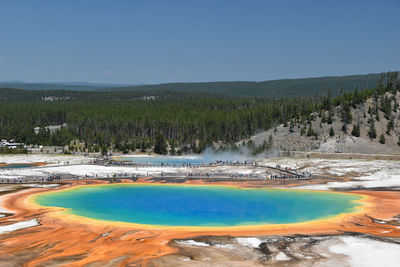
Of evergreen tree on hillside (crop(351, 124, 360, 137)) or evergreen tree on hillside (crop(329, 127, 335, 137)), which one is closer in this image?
evergreen tree on hillside (crop(351, 124, 360, 137))

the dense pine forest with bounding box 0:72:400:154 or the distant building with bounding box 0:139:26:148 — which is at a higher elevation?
the dense pine forest with bounding box 0:72:400:154

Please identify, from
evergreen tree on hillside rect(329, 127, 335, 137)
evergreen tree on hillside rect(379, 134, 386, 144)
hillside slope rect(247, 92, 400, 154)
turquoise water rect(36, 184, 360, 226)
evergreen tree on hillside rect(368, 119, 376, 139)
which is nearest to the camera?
turquoise water rect(36, 184, 360, 226)

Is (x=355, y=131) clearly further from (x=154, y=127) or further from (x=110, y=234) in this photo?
(x=110, y=234)

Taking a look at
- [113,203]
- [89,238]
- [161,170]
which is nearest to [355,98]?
[161,170]

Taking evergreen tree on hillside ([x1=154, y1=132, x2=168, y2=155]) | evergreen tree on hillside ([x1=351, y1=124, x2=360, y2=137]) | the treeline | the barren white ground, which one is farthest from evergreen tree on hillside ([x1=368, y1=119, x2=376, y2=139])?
evergreen tree on hillside ([x1=154, y1=132, x2=168, y2=155])

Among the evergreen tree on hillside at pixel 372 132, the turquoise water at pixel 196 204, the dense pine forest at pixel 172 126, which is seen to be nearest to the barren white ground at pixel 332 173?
the turquoise water at pixel 196 204

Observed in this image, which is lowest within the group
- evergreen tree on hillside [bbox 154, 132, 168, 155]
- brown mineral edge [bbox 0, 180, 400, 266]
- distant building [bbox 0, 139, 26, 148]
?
brown mineral edge [bbox 0, 180, 400, 266]

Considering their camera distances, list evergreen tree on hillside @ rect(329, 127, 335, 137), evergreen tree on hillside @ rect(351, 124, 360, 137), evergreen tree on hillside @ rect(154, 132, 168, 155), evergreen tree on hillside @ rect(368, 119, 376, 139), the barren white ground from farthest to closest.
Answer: evergreen tree on hillside @ rect(154, 132, 168, 155)
evergreen tree on hillside @ rect(329, 127, 335, 137)
evergreen tree on hillside @ rect(351, 124, 360, 137)
evergreen tree on hillside @ rect(368, 119, 376, 139)
the barren white ground

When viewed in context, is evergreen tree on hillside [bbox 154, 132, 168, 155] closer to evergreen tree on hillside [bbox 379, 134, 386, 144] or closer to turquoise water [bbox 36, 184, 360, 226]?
turquoise water [bbox 36, 184, 360, 226]

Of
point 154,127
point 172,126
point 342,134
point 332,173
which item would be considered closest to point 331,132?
point 342,134

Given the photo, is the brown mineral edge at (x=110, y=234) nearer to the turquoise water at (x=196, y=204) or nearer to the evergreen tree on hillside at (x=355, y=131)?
the turquoise water at (x=196, y=204)
